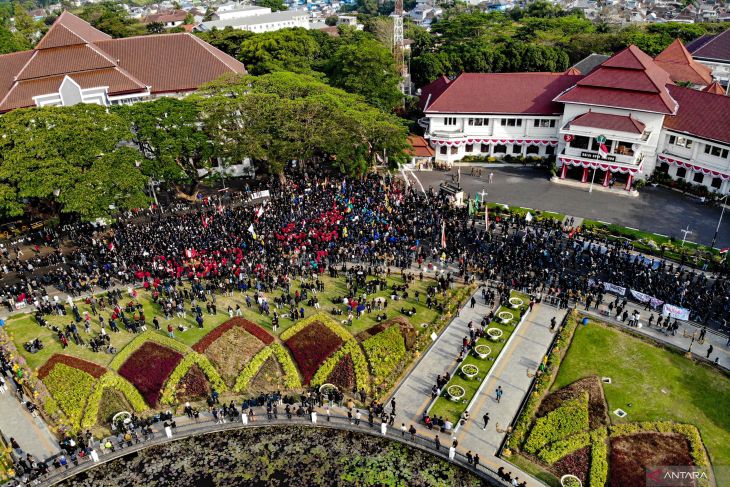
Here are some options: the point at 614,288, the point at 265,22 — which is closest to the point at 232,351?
the point at 614,288

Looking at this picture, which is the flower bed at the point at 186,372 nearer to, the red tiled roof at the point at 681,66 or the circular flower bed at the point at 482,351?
the circular flower bed at the point at 482,351

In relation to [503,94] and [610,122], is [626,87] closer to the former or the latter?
[610,122]

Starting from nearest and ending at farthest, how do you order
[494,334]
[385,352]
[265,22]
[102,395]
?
[102,395], [385,352], [494,334], [265,22]

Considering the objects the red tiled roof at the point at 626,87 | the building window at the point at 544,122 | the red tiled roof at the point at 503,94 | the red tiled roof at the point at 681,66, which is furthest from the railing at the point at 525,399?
the red tiled roof at the point at 681,66

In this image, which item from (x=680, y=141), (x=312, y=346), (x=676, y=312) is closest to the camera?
(x=312, y=346)

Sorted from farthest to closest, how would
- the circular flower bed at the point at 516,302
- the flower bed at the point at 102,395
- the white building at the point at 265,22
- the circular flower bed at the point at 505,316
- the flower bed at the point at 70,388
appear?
the white building at the point at 265,22
the circular flower bed at the point at 516,302
the circular flower bed at the point at 505,316
the flower bed at the point at 70,388
the flower bed at the point at 102,395

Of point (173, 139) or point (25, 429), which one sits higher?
point (173, 139)

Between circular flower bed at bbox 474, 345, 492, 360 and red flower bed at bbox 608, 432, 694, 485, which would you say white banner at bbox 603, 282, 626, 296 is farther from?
red flower bed at bbox 608, 432, 694, 485
